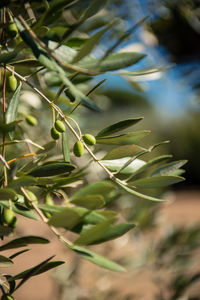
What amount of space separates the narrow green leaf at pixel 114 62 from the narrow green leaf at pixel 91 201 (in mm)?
125

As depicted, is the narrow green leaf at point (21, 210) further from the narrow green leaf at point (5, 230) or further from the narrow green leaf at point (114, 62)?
the narrow green leaf at point (114, 62)

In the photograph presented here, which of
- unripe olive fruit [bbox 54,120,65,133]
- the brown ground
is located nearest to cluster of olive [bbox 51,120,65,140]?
unripe olive fruit [bbox 54,120,65,133]

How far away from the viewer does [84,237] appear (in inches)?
14.2

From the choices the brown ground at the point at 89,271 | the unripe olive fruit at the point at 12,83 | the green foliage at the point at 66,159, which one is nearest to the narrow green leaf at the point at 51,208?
the green foliage at the point at 66,159

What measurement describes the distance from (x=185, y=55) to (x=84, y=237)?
161 cm

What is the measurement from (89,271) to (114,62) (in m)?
3.49

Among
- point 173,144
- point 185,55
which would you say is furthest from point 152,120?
point 185,55

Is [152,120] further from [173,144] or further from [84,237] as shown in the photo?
[84,237]

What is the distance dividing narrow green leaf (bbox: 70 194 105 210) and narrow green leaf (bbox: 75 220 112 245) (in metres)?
0.02

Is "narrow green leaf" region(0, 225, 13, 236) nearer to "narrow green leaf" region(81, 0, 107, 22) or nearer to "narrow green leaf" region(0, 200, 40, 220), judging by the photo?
"narrow green leaf" region(0, 200, 40, 220)

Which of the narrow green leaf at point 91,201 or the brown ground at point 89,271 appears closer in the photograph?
the narrow green leaf at point 91,201

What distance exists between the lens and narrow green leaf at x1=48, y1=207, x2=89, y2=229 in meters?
0.33

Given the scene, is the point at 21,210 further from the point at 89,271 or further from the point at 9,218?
the point at 89,271

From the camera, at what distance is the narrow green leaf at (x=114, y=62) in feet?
1.21
